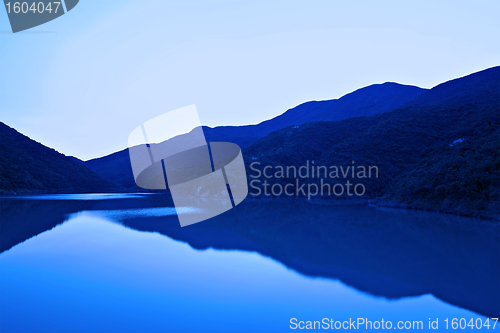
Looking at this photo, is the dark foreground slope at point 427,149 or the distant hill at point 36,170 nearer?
the dark foreground slope at point 427,149

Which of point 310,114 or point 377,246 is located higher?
point 377,246

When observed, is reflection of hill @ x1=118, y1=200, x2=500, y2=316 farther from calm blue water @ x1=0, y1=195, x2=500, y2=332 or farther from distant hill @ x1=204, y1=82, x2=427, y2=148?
distant hill @ x1=204, y1=82, x2=427, y2=148

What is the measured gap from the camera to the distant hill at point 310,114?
10325 cm

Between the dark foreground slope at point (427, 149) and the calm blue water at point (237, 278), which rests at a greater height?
the calm blue water at point (237, 278)

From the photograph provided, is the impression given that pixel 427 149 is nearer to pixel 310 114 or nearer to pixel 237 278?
pixel 237 278

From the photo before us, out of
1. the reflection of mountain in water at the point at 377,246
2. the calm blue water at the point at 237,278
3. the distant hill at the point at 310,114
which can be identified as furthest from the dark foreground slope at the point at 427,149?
the distant hill at the point at 310,114

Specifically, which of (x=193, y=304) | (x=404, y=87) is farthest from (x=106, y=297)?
(x=404, y=87)

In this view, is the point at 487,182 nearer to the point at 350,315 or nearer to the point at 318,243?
the point at 318,243

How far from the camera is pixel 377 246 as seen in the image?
1338cm

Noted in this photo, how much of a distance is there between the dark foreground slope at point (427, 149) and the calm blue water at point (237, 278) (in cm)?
658

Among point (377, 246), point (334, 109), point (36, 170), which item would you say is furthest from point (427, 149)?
point (334, 109)

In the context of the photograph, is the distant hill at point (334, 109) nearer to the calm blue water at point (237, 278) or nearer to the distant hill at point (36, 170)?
the distant hill at point (36, 170)

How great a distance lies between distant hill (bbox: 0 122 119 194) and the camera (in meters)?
57.1

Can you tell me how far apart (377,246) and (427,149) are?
93.9 ft
